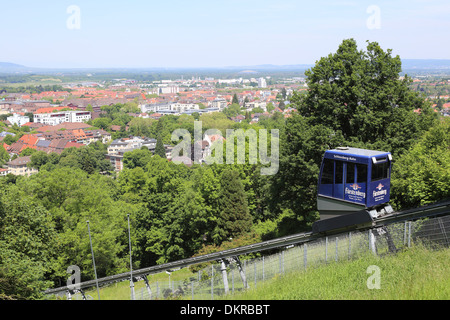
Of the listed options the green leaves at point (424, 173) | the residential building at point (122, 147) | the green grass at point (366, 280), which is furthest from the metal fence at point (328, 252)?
the residential building at point (122, 147)

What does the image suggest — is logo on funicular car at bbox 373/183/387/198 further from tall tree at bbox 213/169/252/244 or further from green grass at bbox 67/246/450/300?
tall tree at bbox 213/169/252/244

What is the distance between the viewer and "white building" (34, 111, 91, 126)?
588 ft

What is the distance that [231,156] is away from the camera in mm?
31969

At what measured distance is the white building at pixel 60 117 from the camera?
588 ft

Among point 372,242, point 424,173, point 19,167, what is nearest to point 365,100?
point 424,173

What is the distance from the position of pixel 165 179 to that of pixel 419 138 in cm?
1664

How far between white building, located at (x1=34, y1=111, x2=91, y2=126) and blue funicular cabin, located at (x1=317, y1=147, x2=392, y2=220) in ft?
585

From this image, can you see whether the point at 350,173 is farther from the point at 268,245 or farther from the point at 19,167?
the point at 19,167

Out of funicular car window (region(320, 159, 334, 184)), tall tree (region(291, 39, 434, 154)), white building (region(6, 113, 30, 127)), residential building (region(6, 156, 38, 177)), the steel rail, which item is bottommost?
residential building (region(6, 156, 38, 177))

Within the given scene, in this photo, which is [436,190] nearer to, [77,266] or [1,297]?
A: [1,297]

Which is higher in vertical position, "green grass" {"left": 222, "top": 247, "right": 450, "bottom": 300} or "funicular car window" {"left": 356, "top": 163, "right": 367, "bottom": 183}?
"funicular car window" {"left": 356, "top": 163, "right": 367, "bottom": 183}

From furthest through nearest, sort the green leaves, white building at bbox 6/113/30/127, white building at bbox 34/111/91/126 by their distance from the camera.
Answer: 1. white building at bbox 34/111/91/126
2. white building at bbox 6/113/30/127
3. the green leaves

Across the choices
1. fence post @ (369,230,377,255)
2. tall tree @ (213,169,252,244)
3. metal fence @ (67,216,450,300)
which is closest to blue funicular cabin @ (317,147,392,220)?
metal fence @ (67,216,450,300)
